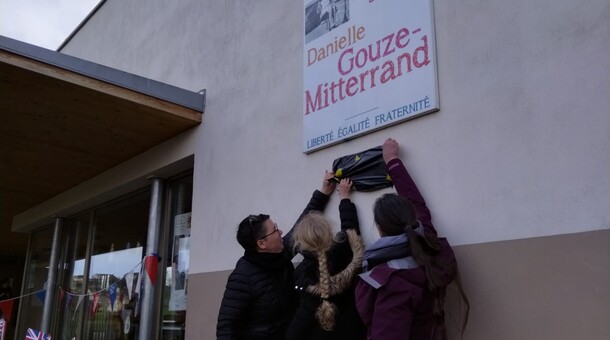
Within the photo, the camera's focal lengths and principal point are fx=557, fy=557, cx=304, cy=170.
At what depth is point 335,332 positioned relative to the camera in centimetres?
283

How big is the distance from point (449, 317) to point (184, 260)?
3.60m

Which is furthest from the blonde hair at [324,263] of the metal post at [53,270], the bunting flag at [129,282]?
the metal post at [53,270]

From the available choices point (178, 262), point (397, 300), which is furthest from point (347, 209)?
point (178, 262)

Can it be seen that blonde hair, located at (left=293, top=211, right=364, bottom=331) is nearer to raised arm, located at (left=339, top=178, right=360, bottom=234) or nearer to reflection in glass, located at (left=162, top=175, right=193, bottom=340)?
raised arm, located at (left=339, top=178, right=360, bottom=234)

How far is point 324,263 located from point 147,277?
3634mm

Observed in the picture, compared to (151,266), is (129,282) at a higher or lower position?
lower

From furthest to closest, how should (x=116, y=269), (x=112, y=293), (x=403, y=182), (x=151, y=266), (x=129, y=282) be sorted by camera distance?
(x=116, y=269)
(x=112, y=293)
(x=129, y=282)
(x=151, y=266)
(x=403, y=182)

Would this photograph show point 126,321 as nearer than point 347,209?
No

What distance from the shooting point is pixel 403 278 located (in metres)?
2.57

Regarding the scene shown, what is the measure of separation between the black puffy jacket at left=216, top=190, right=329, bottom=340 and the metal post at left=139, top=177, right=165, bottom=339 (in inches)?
116

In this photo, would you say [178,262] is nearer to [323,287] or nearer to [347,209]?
[347,209]

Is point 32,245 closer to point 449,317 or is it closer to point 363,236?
point 363,236

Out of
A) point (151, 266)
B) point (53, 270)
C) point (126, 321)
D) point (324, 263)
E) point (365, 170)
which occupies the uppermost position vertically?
point (365, 170)

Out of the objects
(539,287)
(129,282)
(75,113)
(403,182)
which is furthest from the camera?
(129,282)
